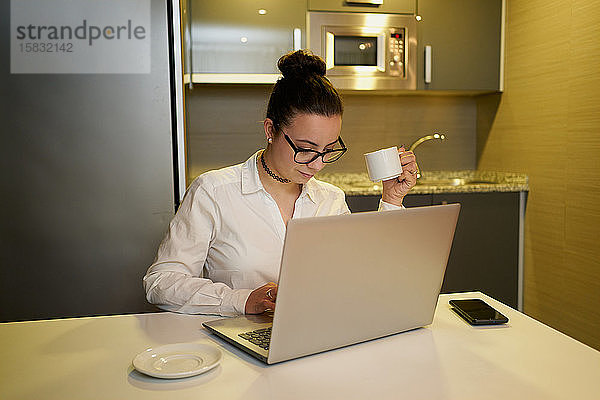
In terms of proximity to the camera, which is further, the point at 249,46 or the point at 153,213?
the point at 249,46

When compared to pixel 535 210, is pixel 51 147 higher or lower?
higher

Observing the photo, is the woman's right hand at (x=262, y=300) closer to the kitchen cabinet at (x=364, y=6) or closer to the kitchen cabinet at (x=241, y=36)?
the kitchen cabinet at (x=241, y=36)

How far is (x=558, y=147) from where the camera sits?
279cm

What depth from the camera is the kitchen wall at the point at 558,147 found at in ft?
8.38

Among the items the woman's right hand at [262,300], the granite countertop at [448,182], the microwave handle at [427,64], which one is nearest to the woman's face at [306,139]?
the woman's right hand at [262,300]

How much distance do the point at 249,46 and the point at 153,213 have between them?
41.7 inches

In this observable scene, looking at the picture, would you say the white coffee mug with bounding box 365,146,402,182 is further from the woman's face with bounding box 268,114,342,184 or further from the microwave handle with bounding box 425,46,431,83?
the microwave handle with bounding box 425,46,431,83

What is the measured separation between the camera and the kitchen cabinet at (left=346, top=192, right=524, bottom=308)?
307 centimetres

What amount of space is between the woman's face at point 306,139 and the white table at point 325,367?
480mm

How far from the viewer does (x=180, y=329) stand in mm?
1226

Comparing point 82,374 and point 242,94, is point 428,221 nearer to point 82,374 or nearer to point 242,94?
point 82,374

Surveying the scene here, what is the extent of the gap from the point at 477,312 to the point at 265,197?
24.7 inches

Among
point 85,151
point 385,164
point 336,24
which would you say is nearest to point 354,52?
point 336,24

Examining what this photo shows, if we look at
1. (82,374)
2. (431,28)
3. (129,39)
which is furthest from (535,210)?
(82,374)
